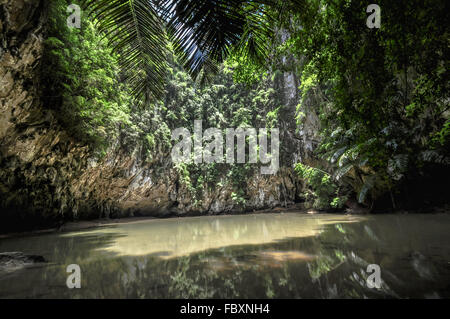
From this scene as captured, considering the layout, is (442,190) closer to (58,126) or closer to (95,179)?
(58,126)

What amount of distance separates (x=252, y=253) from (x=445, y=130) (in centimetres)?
291

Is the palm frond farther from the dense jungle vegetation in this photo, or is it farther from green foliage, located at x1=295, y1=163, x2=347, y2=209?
green foliage, located at x1=295, y1=163, x2=347, y2=209

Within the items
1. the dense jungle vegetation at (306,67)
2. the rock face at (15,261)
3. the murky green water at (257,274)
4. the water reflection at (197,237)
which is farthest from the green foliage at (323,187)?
the rock face at (15,261)

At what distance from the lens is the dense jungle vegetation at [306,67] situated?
184 cm

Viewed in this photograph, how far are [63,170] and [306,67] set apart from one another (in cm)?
912

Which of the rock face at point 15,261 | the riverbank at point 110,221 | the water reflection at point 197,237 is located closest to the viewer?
the rock face at point 15,261

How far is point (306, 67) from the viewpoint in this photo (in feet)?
12.3

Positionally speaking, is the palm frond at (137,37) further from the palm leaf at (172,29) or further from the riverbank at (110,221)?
the riverbank at (110,221)

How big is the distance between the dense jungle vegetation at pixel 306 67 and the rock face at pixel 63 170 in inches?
23.3

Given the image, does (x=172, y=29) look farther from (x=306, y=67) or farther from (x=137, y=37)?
(x=306, y=67)

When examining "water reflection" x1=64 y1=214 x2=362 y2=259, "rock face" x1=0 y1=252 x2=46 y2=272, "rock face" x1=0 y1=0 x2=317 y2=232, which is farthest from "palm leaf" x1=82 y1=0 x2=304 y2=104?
"rock face" x1=0 y1=0 x2=317 y2=232

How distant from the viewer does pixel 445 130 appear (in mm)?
2338

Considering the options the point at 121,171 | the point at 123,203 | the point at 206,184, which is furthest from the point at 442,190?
the point at 123,203
